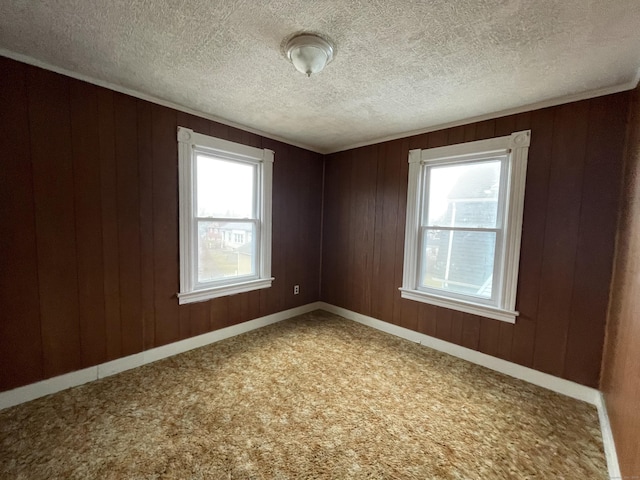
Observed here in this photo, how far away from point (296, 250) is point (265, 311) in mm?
928

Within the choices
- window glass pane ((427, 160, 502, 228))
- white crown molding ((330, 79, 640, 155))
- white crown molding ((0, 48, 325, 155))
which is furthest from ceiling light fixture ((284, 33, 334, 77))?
window glass pane ((427, 160, 502, 228))

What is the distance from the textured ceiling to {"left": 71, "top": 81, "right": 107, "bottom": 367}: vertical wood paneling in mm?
260

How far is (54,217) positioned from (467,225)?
11.8 feet

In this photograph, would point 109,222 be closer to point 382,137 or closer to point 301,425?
point 301,425

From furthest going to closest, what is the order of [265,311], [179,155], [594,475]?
[265,311], [179,155], [594,475]

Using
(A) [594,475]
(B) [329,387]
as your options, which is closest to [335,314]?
(B) [329,387]

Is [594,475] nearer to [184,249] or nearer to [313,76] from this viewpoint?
[313,76]

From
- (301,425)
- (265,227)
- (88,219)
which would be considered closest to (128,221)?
(88,219)

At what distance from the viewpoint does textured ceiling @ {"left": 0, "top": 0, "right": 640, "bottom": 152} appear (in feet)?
4.26

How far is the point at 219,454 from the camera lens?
4.87 feet

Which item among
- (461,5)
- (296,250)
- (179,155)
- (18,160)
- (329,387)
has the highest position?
(461,5)

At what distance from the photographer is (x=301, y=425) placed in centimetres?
172

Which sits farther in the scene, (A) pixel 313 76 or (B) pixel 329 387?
(B) pixel 329 387

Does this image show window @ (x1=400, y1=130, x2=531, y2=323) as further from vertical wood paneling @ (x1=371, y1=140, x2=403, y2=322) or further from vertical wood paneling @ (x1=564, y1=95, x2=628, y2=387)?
vertical wood paneling @ (x1=564, y1=95, x2=628, y2=387)
